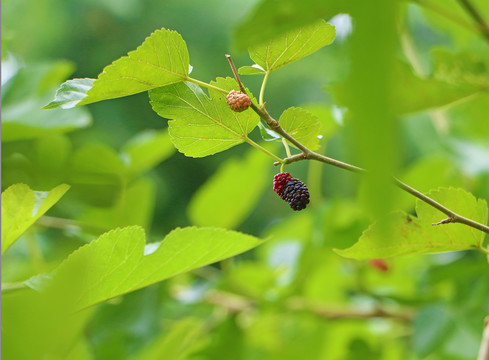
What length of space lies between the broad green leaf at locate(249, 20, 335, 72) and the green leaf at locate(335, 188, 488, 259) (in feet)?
0.20

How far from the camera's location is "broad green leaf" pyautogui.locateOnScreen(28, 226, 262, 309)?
0.19 meters

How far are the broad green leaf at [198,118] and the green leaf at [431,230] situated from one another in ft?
0.18

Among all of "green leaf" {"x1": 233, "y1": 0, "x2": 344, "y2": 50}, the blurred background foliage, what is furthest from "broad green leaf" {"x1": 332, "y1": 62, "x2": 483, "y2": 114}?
"green leaf" {"x1": 233, "y1": 0, "x2": 344, "y2": 50}

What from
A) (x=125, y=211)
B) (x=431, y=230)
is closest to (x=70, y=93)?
(x=431, y=230)

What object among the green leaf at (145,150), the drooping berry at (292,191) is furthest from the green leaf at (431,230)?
the green leaf at (145,150)

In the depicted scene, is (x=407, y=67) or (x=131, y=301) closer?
(x=407, y=67)

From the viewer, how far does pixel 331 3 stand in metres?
0.10

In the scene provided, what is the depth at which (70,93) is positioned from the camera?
0.57 feet

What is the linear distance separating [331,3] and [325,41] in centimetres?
7

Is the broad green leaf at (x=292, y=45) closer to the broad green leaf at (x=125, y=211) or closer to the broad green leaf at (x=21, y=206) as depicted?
the broad green leaf at (x=21, y=206)

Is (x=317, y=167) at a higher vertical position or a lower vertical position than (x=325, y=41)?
lower

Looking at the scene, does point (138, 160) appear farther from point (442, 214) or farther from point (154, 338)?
point (442, 214)

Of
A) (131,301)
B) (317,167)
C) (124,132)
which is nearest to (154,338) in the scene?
(131,301)

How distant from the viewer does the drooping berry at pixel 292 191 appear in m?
0.18
